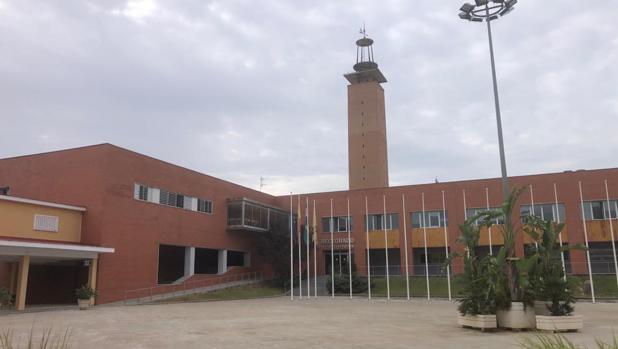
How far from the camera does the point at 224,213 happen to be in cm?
4403

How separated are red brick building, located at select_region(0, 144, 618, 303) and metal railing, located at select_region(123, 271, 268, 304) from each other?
0.84ft

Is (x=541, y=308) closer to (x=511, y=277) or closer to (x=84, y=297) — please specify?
(x=511, y=277)

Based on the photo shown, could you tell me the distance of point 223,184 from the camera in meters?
44.2

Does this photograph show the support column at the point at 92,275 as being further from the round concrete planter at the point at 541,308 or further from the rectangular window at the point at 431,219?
the rectangular window at the point at 431,219

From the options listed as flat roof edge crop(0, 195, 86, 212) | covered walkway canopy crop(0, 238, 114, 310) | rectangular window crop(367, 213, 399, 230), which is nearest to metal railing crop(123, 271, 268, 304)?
covered walkway canopy crop(0, 238, 114, 310)

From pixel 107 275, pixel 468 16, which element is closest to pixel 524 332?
pixel 468 16

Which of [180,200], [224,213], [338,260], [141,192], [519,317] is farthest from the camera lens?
[338,260]

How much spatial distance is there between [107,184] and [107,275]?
5.33 metres

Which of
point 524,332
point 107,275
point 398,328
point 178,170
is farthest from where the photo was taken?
point 178,170

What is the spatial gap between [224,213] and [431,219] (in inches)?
705

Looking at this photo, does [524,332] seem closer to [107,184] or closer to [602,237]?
[107,184]

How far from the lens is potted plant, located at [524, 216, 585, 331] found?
15.1 metres

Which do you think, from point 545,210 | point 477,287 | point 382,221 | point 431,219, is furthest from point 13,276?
point 545,210

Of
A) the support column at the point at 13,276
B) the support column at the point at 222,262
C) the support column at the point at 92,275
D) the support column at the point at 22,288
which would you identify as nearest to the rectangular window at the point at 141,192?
the support column at the point at 92,275
